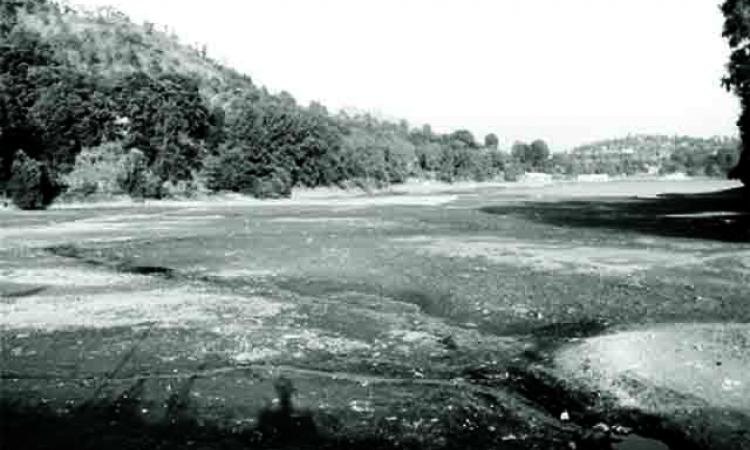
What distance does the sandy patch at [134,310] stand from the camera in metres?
16.9

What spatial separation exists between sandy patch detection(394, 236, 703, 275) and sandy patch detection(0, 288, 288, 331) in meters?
12.1

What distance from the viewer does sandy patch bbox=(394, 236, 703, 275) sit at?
25.9 meters

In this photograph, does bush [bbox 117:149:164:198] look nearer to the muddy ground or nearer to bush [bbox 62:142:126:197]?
bush [bbox 62:142:126:197]

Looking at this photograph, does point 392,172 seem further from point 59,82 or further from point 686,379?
point 686,379

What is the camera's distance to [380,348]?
578 inches

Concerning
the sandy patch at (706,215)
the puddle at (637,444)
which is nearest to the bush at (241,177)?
the sandy patch at (706,215)

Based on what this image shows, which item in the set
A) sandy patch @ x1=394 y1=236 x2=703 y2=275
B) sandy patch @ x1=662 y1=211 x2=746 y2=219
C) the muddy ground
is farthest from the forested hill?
sandy patch @ x1=662 y1=211 x2=746 y2=219

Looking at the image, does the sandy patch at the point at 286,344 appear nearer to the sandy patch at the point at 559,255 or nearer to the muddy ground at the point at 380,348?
the muddy ground at the point at 380,348

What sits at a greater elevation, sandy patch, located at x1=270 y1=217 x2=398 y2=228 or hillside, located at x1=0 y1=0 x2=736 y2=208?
hillside, located at x1=0 y1=0 x2=736 y2=208

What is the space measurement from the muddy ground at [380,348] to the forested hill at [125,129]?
5144cm

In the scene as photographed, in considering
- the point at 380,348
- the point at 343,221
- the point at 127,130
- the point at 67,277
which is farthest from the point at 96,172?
the point at 380,348

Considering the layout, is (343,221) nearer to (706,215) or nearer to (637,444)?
(706,215)

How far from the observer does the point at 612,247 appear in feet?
105

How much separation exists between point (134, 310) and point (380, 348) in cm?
751
